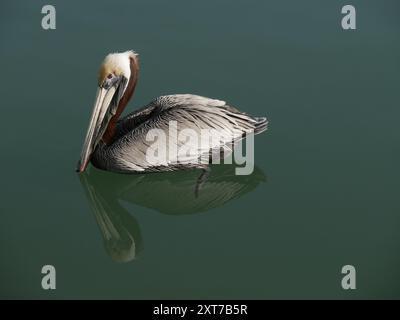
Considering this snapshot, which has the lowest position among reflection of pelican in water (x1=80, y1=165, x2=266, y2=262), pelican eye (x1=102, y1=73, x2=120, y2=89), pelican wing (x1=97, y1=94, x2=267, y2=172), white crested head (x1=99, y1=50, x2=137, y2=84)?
reflection of pelican in water (x1=80, y1=165, x2=266, y2=262)

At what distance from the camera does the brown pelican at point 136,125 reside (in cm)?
736

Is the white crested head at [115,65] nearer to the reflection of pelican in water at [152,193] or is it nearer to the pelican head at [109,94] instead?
the pelican head at [109,94]

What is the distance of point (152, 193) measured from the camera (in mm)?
7289

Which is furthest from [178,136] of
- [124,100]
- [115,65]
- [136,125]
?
[115,65]

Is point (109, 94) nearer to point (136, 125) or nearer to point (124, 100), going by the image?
point (124, 100)

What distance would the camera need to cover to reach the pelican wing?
7.37m

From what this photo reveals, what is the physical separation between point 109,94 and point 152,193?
43.9 inches

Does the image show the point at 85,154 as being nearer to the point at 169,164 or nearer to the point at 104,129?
the point at 104,129

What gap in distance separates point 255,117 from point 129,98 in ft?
4.53

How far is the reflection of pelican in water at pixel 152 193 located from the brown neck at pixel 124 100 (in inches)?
15.3

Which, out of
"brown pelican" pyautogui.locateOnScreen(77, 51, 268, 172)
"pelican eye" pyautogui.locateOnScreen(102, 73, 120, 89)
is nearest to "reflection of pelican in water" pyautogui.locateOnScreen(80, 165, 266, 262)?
"brown pelican" pyautogui.locateOnScreen(77, 51, 268, 172)

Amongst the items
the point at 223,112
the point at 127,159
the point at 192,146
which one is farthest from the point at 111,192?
the point at 223,112

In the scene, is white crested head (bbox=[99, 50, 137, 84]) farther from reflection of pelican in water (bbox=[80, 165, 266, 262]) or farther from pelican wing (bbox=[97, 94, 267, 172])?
reflection of pelican in water (bbox=[80, 165, 266, 262])

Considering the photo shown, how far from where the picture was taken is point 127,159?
7.39m
